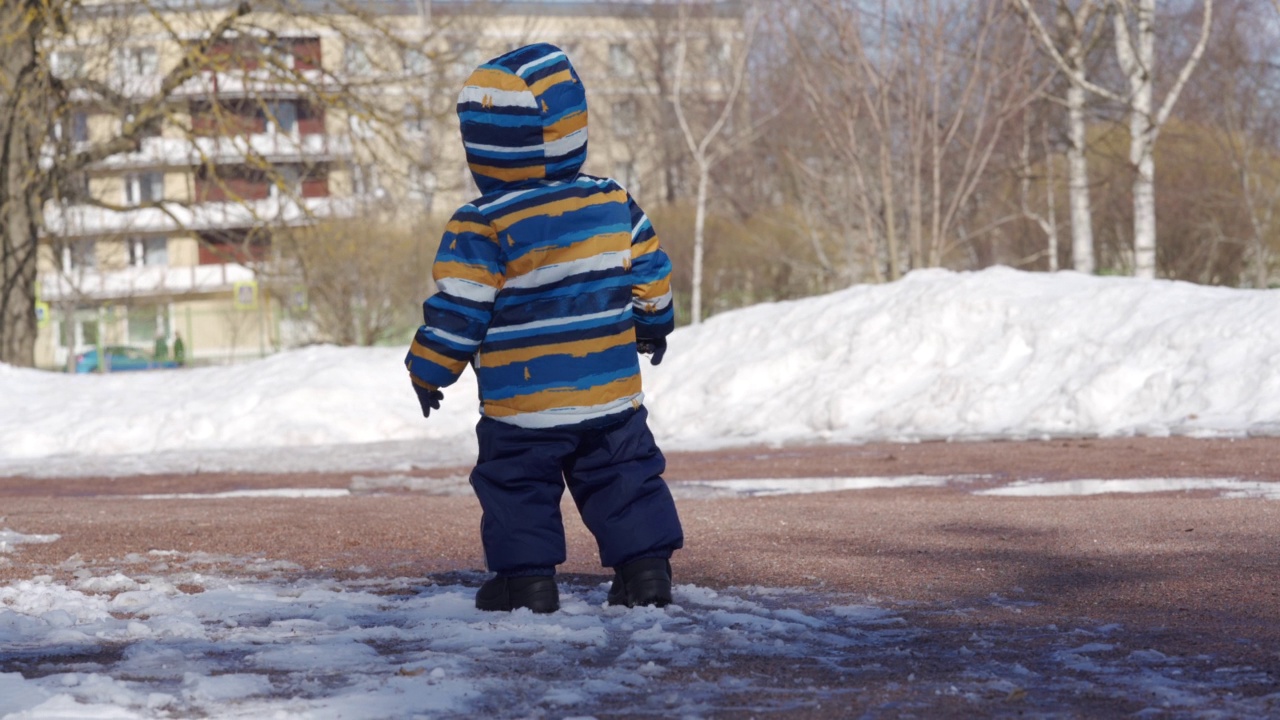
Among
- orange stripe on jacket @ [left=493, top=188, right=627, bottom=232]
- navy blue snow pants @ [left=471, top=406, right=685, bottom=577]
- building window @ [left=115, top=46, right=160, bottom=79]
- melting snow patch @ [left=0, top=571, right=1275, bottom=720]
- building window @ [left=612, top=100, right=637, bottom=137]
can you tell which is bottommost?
melting snow patch @ [left=0, top=571, right=1275, bottom=720]

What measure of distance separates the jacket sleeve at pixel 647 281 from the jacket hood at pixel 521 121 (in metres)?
0.25

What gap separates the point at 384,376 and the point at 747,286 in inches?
1071

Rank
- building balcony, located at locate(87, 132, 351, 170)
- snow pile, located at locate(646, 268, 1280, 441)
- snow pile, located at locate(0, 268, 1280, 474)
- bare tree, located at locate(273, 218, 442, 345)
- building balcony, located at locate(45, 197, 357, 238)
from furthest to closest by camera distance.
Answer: bare tree, located at locate(273, 218, 442, 345), building balcony, located at locate(87, 132, 351, 170), building balcony, located at locate(45, 197, 357, 238), snow pile, located at locate(0, 268, 1280, 474), snow pile, located at locate(646, 268, 1280, 441)

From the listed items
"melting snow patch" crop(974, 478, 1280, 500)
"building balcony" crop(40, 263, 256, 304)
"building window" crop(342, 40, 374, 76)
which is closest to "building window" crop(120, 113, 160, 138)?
"building window" crop(342, 40, 374, 76)

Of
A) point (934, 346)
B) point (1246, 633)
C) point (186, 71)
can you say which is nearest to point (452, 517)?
point (1246, 633)

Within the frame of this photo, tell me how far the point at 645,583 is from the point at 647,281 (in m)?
0.83

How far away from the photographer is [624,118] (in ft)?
169

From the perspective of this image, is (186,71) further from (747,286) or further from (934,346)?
(747,286)

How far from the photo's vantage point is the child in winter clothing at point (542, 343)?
3.96 meters

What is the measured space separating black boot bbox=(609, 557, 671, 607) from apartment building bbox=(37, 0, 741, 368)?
15433mm

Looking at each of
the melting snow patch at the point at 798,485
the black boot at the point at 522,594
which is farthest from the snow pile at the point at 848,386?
the black boot at the point at 522,594

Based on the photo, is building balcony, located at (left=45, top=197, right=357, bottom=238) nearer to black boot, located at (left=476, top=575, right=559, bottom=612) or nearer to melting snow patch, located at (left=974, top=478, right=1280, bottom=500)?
melting snow patch, located at (left=974, top=478, right=1280, bottom=500)

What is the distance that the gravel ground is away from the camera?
122 inches

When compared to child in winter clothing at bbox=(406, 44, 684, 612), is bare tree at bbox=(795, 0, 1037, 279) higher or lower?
higher
